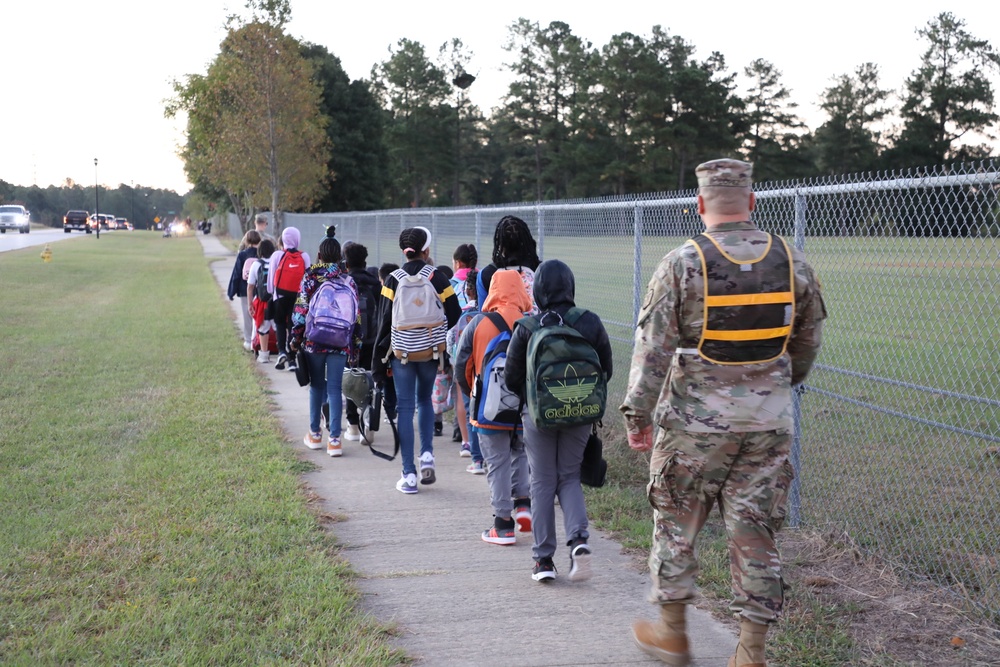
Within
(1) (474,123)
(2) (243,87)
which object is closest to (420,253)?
(2) (243,87)

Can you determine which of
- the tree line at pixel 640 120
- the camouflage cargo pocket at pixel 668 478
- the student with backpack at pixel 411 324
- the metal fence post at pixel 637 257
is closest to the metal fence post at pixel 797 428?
the camouflage cargo pocket at pixel 668 478

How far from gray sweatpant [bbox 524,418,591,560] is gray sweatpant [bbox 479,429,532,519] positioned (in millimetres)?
613

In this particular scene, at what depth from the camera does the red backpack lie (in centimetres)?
991

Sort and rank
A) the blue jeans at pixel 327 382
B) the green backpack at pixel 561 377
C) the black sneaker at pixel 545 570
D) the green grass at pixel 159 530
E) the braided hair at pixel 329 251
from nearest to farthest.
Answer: the green grass at pixel 159 530 < the green backpack at pixel 561 377 < the black sneaker at pixel 545 570 < the braided hair at pixel 329 251 < the blue jeans at pixel 327 382

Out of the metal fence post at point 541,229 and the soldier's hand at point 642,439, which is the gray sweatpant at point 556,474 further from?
the metal fence post at point 541,229

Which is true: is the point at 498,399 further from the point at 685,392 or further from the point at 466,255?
the point at 466,255

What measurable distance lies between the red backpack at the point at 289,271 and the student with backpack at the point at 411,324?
12.4ft

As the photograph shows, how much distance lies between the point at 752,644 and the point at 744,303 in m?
1.32

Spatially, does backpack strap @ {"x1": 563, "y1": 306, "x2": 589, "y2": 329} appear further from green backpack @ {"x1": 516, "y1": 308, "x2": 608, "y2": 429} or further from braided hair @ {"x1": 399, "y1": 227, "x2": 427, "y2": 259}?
braided hair @ {"x1": 399, "y1": 227, "x2": 427, "y2": 259}

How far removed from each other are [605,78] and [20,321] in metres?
46.3

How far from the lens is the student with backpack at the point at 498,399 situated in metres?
5.09

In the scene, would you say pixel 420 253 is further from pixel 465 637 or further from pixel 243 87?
pixel 243 87

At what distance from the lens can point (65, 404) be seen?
361 inches

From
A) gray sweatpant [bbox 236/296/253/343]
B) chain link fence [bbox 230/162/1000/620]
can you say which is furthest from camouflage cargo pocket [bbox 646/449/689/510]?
gray sweatpant [bbox 236/296/253/343]
